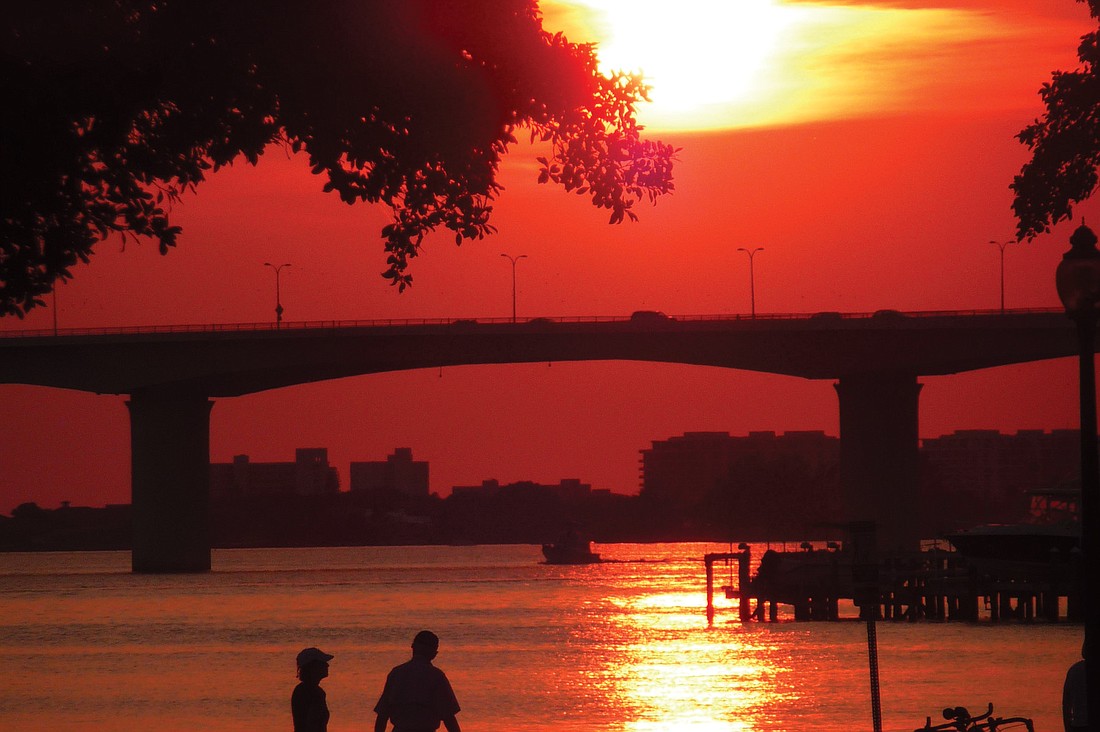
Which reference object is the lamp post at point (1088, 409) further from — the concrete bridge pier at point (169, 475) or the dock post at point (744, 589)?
the concrete bridge pier at point (169, 475)

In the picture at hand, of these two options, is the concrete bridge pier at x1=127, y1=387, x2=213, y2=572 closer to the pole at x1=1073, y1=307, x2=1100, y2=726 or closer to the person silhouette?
the person silhouette

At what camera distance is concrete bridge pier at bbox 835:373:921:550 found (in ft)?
347

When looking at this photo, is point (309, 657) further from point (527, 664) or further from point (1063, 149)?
point (527, 664)

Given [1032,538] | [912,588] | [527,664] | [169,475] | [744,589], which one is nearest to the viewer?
[527,664]

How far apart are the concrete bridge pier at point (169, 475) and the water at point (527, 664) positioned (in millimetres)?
3564

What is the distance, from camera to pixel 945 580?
83000 mm

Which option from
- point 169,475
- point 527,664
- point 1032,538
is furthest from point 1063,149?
point 169,475

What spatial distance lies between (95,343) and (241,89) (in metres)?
94.0

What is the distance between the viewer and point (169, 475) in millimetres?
107500

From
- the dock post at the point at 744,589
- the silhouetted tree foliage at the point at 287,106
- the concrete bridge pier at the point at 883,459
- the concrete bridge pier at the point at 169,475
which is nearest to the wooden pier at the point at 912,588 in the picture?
the dock post at the point at 744,589

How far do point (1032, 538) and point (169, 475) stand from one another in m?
53.7

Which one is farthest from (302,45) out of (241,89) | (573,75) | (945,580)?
(945,580)

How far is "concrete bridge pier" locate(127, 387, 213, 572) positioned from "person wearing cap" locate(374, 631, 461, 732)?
92.7 meters

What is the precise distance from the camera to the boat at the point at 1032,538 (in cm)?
6981
